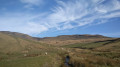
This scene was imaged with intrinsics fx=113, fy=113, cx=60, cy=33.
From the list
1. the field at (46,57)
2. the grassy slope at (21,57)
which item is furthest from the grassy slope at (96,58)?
the grassy slope at (21,57)

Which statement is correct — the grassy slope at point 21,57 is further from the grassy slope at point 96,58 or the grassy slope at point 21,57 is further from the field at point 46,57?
the grassy slope at point 96,58

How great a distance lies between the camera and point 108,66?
829 inches

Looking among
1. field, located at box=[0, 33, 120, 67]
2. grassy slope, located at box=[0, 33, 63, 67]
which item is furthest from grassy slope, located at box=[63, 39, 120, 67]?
grassy slope, located at box=[0, 33, 63, 67]

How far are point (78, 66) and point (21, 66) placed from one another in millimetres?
11550

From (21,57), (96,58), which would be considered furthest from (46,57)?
(96,58)

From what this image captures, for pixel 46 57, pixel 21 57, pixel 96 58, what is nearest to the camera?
pixel 96 58

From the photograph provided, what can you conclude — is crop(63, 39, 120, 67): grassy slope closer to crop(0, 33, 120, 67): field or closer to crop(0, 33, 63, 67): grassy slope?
crop(0, 33, 120, 67): field

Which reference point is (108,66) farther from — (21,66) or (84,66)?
(21,66)

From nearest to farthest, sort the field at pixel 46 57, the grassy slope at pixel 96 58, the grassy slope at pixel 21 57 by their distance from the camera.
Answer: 1. the grassy slope at pixel 96 58
2. the field at pixel 46 57
3. the grassy slope at pixel 21 57

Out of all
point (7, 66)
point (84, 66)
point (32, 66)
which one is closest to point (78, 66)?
point (84, 66)

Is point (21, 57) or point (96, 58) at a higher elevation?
point (96, 58)

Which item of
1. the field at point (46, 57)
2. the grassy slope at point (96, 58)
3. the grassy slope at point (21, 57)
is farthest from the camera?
the grassy slope at point (21, 57)

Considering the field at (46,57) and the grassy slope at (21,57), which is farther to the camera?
the grassy slope at (21,57)

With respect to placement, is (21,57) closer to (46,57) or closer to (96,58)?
(46,57)
